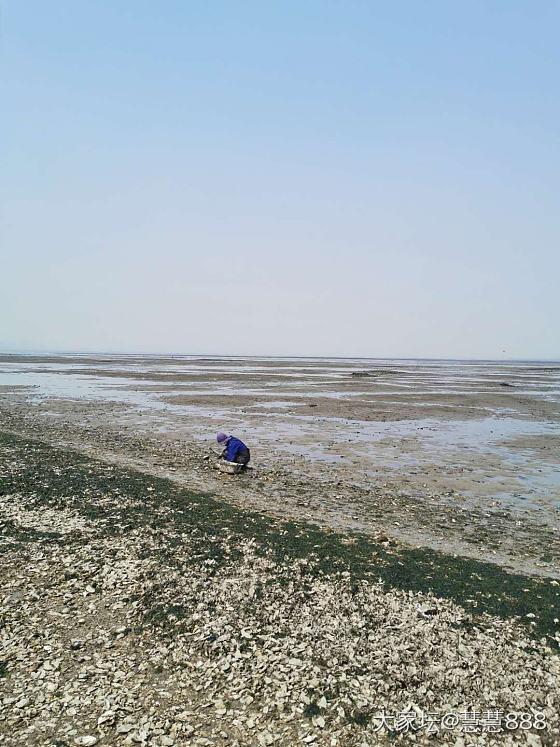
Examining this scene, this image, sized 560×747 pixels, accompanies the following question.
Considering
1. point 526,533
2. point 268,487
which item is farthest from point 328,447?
point 526,533

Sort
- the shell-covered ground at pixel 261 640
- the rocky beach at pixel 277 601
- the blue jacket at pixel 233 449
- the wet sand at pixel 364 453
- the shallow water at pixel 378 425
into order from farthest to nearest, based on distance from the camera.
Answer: the shallow water at pixel 378 425, the blue jacket at pixel 233 449, the wet sand at pixel 364 453, the rocky beach at pixel 277 601, the shell-covered ground at pixel 261 640

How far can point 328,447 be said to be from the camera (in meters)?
26.2

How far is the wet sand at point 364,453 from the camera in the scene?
14.9 m

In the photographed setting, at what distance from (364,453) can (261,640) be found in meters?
17.2

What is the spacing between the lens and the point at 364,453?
24.9 meters

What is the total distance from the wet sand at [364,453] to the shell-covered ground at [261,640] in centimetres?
235

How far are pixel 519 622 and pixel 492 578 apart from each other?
1.98 metres

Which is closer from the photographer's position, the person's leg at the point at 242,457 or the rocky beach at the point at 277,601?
the rocky beach at the point at 277,601

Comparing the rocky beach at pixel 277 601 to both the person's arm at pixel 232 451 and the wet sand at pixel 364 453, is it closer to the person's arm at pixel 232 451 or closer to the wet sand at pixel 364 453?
the wet sand at pixel 364 453

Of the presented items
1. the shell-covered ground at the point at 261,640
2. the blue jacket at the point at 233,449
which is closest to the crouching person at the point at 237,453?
the blue jacket at the point at 233,449

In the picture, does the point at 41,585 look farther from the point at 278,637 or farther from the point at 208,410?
the point at 208,410

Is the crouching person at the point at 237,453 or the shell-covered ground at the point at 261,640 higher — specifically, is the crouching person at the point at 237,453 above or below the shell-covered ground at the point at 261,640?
above

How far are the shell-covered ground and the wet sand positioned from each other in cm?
235

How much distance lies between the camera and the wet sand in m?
14.9
